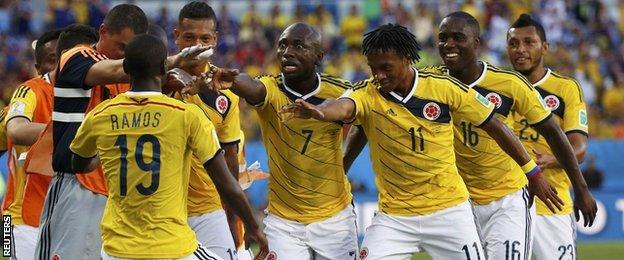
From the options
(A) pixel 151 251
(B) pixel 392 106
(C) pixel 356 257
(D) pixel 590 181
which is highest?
(B) pixel 392 106

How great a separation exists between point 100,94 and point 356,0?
73.8 ft

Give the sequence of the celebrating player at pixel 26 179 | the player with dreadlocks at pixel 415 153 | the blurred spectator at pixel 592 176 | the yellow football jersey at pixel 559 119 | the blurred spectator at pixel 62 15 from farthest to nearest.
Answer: the blurred spectator at pixel 62 15 → the blurred spectator at pixel 592 176 → the yellow football jersey at pixel 559 119 → the celebrating player at pixel 26 179 → the player with dreadlocks at pixel 415 153

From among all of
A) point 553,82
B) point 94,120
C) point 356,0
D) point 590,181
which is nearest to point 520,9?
point 356,0

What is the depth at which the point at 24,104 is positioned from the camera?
9836mm

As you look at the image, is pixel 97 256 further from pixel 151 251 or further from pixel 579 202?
pixel 579 202

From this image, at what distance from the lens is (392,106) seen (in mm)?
9117

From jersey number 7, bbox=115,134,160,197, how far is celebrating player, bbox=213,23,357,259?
6.28ft

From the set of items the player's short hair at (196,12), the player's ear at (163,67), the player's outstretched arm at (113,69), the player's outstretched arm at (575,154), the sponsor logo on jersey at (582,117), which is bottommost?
the player's outstretched arm at (575,154)

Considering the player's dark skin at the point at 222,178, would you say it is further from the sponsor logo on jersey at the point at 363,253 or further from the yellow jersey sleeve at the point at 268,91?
the yellow jersey sleeve at the point at 268,91

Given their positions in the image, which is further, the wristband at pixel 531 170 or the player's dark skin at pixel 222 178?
the wristband at pixel 531 170

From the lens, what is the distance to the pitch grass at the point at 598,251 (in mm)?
17656

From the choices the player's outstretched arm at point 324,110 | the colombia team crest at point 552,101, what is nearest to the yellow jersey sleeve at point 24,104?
the player's outstretched arm at point 324,110

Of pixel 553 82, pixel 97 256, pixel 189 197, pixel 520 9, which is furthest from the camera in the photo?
pixel 520 9

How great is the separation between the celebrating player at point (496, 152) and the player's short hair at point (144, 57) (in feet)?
9.86
